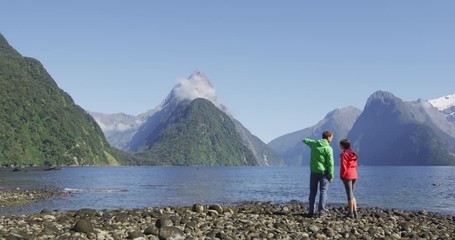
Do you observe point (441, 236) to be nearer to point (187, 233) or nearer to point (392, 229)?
point (392, 229)

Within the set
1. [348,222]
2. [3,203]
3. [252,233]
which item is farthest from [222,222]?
[3,203]

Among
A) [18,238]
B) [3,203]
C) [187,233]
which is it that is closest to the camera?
[18,238]

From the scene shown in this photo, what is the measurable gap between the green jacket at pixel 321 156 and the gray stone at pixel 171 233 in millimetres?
7256

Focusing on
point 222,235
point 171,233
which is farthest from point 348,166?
point 171,233

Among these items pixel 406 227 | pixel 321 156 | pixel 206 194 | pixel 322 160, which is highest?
pixel 321 156

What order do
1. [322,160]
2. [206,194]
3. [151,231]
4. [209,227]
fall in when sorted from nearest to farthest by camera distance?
[151,231] → [209,227] → [322,160] → [206,194]

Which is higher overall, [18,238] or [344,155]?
[344,155]

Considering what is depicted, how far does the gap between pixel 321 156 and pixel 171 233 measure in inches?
317

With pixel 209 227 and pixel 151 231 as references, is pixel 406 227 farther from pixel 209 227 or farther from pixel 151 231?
pixel 151 231

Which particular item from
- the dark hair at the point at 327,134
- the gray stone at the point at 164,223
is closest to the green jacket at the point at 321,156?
the dark hair at the point at 327,134

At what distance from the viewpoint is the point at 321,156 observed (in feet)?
70.8

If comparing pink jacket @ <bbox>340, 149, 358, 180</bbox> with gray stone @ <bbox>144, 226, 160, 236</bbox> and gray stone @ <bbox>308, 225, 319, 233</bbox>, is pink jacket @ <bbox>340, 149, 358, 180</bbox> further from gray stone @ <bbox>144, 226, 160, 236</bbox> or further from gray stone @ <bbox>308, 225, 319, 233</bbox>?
gray stone @ <bbox>144, 226, 160, 236</bbox>

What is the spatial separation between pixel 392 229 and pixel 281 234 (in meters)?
7.33

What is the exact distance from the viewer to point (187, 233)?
61.3ft
